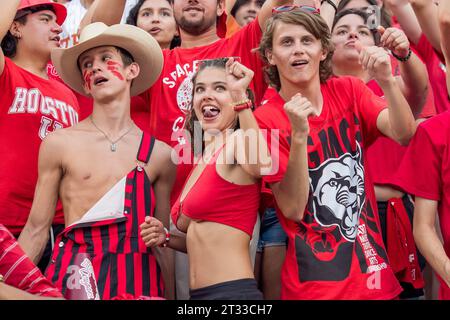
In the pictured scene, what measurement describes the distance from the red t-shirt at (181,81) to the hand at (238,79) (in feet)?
2.98

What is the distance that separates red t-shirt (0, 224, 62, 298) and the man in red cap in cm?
135

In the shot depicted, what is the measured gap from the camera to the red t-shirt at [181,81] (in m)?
5.59

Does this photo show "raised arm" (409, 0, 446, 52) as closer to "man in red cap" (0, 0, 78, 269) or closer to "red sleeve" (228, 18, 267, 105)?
"red sleeve" (228, 18, 267, 105)

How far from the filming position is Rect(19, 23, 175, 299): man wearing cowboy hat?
4.79 m

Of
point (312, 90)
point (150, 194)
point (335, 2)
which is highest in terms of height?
point (335, 2)

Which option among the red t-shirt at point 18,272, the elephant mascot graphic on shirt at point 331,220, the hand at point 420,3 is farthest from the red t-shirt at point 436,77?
the red t-shirt at point 18,272

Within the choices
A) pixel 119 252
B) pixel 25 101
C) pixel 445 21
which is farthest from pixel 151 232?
pixel 445 21

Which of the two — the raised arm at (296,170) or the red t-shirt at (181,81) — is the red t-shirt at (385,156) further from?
the raised arm at (296,170)

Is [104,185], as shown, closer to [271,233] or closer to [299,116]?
[271,233]
